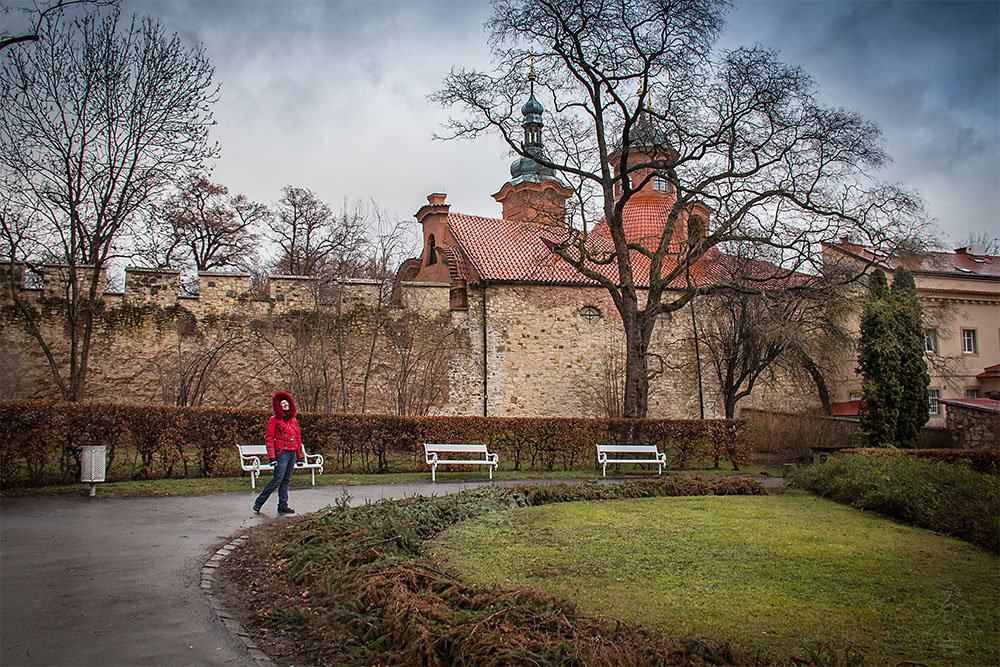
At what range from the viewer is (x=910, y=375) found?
18.0 metres

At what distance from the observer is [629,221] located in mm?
31703

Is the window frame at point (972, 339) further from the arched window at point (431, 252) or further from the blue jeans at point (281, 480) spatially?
the blue jeans at point (281, 480)

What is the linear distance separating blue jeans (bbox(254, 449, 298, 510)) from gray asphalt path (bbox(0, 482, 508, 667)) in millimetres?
196

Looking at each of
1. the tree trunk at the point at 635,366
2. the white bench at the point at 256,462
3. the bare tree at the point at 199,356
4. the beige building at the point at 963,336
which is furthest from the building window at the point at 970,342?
the white bench at the point at 256,462

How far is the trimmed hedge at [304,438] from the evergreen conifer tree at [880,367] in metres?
3.18

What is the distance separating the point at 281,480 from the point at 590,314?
17.5 metres

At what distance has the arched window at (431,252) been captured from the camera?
2875 cm

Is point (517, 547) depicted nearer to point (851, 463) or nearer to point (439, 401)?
point (851, 463)

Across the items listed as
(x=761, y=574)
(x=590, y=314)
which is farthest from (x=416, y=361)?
(x=761, y=574)

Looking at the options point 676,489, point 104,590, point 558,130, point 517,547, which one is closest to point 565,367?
point 558,130

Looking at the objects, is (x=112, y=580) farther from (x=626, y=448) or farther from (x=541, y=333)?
(x=541, y=333)

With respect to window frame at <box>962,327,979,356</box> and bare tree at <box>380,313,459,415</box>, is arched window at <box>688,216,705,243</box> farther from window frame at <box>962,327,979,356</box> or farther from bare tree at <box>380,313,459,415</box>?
window frame at <box>962,327,979,356</box>

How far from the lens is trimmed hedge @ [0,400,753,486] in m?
10.3

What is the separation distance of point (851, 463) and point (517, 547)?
7.10 meters
